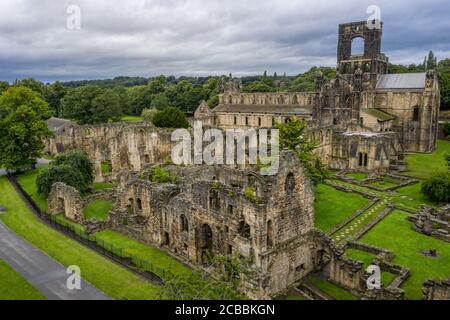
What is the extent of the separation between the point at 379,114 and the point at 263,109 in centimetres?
2041

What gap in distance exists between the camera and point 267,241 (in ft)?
69.6

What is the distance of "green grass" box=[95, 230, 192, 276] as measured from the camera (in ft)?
79.6

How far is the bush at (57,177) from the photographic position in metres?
36.6

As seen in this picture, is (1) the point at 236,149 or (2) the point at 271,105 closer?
Answer: (1) the point at 236,149

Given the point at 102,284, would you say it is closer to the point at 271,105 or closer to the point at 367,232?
the point at 367,232

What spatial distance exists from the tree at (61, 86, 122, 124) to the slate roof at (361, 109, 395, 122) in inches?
2100

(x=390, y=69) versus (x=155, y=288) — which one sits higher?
(x=390, y=69)

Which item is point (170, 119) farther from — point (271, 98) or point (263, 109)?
point (271, 98)

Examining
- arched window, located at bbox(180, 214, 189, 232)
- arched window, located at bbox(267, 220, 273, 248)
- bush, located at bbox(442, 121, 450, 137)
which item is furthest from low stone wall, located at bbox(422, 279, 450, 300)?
bush, located at bbox(442, 121, 450, 137)

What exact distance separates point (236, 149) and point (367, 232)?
21118 millimetres

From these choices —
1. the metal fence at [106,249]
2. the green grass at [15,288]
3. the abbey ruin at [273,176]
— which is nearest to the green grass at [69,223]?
the metal fence at [106,249]

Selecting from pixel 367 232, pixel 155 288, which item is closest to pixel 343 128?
pixel 367 232

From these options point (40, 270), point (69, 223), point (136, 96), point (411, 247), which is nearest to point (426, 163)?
point (411, 247)

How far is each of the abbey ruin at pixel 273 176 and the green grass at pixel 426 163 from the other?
80.7 inches
